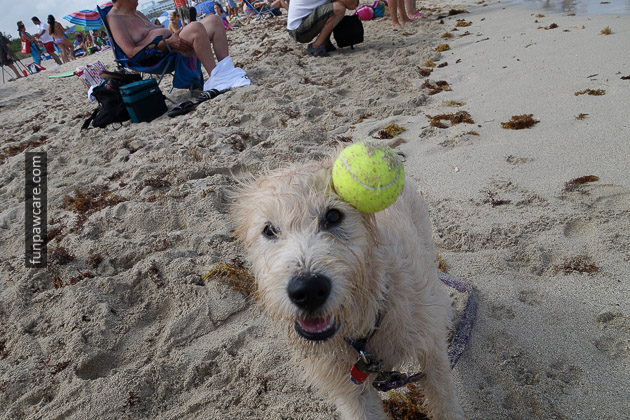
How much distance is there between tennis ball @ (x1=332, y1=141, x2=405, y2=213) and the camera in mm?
1605

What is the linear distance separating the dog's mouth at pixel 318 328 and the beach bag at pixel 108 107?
6683mm

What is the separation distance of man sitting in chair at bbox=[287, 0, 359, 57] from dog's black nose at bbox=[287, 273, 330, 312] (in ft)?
27.2

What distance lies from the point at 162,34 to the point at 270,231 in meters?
7.59

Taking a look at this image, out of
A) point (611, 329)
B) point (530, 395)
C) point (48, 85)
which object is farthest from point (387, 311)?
point (48, 85)

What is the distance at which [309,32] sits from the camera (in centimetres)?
917

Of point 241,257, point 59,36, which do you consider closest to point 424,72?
point 241,257

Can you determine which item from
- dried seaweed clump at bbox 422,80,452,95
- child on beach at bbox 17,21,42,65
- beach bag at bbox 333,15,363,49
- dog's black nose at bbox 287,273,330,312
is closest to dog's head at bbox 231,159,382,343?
dog's black nose at bbox 287,273,330,312

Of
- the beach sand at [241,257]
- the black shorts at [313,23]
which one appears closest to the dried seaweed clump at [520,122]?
the beach sand at [241,257]

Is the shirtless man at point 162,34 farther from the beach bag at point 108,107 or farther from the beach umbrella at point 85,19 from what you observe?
the beach umbrella at point 85,19

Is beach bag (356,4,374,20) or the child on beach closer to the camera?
beach bag (356,4,374,20)

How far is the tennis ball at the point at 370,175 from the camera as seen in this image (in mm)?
1605

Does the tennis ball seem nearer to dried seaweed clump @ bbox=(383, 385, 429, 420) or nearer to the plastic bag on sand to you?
dried seaweed clump @ bbox=(383, 385, 429, 420)

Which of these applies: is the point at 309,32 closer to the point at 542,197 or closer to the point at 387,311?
the point at 542,197

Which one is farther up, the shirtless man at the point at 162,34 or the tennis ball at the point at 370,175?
the shirtless man at the point at 162,34
